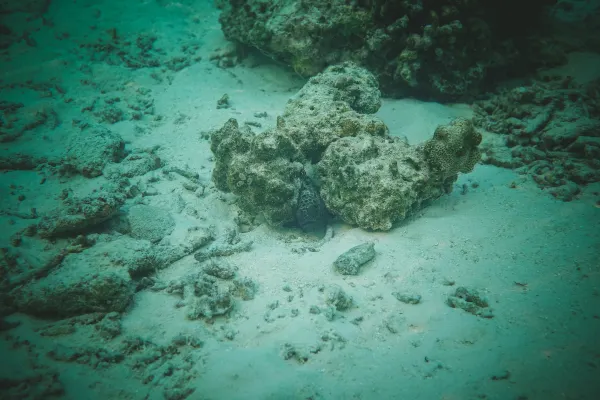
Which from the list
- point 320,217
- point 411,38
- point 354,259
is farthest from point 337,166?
point 411,38

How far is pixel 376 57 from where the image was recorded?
20.9 ft

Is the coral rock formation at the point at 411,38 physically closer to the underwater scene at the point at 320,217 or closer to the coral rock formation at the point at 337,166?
the underwater scene at the point at 320,217

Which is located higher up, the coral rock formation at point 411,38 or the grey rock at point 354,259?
the coral rock formation at point 411,38

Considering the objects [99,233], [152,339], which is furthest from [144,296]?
[99,233]

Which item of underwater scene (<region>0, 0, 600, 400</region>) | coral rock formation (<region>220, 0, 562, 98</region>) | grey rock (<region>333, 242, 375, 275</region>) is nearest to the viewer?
underwater scene (<region>0, 0, 600, 400</region>)

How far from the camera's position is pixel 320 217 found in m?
4.51

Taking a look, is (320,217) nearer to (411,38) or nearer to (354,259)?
(354,259)

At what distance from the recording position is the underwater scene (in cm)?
268

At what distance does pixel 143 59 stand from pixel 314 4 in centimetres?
524

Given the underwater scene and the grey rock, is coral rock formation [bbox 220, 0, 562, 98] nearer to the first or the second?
the underwater scene

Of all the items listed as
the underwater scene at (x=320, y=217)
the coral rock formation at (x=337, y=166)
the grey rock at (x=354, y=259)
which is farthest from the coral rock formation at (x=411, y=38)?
the grey rock at (x=354, y=259)

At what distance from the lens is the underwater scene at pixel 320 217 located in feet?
8.79

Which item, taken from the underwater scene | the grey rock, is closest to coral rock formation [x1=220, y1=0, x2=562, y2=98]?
the underwater scene

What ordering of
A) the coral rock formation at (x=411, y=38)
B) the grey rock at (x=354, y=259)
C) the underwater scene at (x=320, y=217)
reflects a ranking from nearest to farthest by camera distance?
the underwater scene at (x=320, y=217)
the grey rock at (x=354, y=259)
the coral rock formation at (x=411, y=38)
